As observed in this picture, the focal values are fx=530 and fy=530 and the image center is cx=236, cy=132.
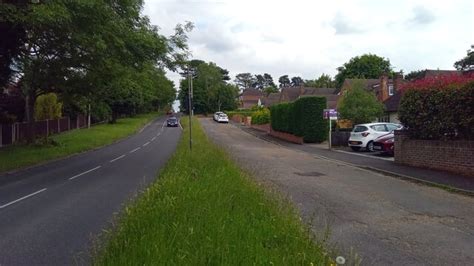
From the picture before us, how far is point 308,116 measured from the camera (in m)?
39.8

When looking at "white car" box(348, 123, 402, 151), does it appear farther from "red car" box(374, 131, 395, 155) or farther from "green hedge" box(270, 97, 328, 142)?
"green hedge" box(270, 97, 328, 142)

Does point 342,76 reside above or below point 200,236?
above

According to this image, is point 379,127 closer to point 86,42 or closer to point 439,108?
point 439,108

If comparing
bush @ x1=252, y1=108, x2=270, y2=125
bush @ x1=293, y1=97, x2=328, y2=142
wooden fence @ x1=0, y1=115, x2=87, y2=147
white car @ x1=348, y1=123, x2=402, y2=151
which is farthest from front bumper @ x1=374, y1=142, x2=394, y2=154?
bush @ x1=252, y1=108, x2=270, y2=125

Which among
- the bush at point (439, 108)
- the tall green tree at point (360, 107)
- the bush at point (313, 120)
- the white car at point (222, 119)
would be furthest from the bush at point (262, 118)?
the bush at point (439, 108)

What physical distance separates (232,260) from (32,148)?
27.3m

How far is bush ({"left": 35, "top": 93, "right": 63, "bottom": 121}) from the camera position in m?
46.9

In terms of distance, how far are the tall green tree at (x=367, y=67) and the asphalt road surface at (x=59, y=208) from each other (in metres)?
83.0

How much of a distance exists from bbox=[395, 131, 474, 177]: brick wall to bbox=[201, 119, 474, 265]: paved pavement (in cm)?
210

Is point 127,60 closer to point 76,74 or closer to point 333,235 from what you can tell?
point 76,74

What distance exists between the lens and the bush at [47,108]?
46.9 metres

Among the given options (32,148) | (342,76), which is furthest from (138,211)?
(342,76)

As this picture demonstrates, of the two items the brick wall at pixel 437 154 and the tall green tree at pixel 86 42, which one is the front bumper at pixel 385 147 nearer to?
the brick wall at pixel 437 154

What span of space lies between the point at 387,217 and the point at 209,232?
5.43 meters
